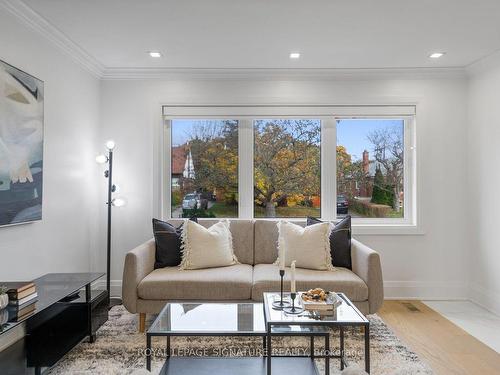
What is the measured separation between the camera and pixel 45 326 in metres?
2.65

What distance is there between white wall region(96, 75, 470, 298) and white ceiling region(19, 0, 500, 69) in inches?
10.6

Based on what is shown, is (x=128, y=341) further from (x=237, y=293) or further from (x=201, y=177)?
(x=201, y=177)

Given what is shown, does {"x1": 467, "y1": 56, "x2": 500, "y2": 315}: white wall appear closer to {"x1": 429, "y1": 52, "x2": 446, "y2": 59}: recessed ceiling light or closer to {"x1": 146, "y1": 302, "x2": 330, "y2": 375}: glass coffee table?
{"x1": 429, "y1": 52, "x2": 446, "y2": 59}: recessed ceiling light

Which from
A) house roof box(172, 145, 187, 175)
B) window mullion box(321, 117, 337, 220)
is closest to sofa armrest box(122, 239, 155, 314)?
house roof box(172, 145, 187, 175)

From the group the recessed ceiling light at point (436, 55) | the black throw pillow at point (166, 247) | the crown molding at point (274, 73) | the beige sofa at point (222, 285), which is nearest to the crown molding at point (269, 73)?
the crown molding at point (274, 73)

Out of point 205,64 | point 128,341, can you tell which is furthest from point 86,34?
point 128,341

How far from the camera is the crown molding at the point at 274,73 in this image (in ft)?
13.3

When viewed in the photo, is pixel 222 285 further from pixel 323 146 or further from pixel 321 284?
pixel 323 146

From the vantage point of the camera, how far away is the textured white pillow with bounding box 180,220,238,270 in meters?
3.39

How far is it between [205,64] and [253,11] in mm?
1243

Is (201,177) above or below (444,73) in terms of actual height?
below

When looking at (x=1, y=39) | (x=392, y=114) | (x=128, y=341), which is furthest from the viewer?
(x=392, y=114)

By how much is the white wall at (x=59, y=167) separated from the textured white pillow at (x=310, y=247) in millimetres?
1963

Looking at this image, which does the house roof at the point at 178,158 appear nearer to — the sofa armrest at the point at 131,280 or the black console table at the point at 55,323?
the sofa armrest at the point at 131,280
